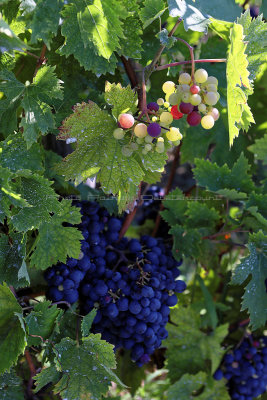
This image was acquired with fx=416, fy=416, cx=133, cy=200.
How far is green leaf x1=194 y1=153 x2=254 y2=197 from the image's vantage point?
943 millimetres

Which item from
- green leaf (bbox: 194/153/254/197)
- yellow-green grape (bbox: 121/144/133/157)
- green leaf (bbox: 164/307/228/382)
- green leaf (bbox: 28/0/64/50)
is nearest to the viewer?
green leaf (bbox: 28/0/64/50)

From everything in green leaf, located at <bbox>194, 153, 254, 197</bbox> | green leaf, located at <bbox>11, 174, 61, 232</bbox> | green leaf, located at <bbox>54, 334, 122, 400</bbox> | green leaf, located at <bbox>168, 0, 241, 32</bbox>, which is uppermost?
green leaf, located at <bbox>168, 0, 241, 32</bbox>

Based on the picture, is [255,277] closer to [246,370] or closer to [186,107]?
[246,370]

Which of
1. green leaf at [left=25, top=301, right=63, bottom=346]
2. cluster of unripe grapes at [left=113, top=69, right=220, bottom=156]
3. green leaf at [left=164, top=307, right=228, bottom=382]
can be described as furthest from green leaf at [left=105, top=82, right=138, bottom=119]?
green leaf at [left=164, top=307, right=228, bottom=382]

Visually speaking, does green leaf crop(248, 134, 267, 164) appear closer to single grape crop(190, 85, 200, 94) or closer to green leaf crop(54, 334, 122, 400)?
single grape crop(190, 85, 200, 94)

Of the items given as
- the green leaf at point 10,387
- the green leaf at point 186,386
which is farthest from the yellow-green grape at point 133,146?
the green leaf at point 186,386

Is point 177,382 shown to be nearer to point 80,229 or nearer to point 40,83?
point 80,229

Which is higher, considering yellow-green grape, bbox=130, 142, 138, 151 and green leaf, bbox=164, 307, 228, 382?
yellow-green grape, bbox=130, 142, 138, 151

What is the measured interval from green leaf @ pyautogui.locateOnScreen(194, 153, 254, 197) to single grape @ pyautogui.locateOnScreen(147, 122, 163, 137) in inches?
11.9

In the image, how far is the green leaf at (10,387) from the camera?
811 millimetres

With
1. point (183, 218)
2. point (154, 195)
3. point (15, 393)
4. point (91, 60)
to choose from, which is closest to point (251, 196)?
point (183, 218)

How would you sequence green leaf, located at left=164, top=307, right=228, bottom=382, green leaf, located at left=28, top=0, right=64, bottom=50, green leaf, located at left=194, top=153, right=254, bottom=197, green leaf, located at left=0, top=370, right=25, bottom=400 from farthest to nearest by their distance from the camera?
green leaf, located at left=164, top=307, right=228, bottom=382 < green leaf, located at left=194, top=153, right=254, bottom=197 < green leaf, located at left=0, top=370, right=25, bottom=400 < green leaf, located at left=28, top=0, right=64, bottom=50

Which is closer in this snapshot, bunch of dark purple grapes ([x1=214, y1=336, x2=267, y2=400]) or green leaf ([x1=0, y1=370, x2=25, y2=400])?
green leaf ([x1=0, y1=370, x2=25, y2=400])

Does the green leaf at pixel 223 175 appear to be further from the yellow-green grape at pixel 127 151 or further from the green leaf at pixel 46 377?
the green leaf at pixel 46 377
